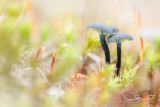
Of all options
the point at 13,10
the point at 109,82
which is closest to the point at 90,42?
the point at 109,82

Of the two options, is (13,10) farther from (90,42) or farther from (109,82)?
(109,82)

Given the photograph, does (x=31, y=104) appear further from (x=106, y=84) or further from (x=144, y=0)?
(x=144, y=0)

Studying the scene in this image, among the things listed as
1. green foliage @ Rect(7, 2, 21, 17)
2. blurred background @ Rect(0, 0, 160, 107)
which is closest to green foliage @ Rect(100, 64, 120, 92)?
blurred background @ Rect(0, 0, 160, 107)

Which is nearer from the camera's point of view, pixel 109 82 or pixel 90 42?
pixel 109 82

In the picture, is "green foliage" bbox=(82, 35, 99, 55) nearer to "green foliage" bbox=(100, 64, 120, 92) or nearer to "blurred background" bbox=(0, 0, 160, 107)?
"blurred background" bbox=(0, 0, 160, 107)

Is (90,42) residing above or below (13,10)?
below

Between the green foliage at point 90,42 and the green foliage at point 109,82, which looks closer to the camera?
the green foliage at point 109,82

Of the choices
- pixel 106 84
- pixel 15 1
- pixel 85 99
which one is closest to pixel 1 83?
pixel 85 99

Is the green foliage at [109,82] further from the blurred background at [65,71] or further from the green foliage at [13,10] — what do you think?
the green foliage at [13,10]

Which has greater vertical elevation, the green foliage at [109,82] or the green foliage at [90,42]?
the green foliage at [90,42]

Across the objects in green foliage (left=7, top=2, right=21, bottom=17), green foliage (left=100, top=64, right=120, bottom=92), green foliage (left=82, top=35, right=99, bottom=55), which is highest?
green foliage (left=7, top=2, right=21, bottom=17)

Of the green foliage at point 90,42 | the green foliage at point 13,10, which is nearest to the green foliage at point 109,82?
the green foliage at point 90,42

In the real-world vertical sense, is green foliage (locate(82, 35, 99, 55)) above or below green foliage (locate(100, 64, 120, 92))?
above
